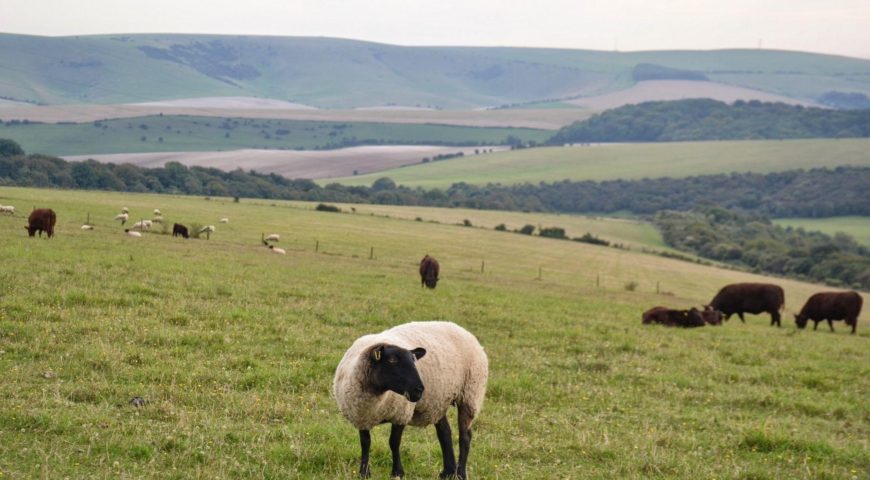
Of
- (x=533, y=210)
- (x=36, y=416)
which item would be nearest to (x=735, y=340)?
(x=36, y=416)

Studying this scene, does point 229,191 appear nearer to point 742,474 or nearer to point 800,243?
point 800,243

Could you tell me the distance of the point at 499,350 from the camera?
21.0 m

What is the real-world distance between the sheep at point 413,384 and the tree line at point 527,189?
3835 inches

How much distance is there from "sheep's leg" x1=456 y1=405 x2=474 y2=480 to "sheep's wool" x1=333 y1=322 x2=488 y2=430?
0.09 metres

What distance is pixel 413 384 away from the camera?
32.4 feet

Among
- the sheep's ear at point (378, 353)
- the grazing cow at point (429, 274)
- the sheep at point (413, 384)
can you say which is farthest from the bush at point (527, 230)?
the sheep's ear at point (378, 353)

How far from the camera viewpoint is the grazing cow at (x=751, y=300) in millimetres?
39406

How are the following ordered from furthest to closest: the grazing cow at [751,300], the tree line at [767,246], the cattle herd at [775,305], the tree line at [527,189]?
the tree line at [527,189]
the tree line at [767,246]
the grazing cow at [751,300]
the cattle herd at [775,305]

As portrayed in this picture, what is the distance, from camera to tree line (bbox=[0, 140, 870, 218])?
108m

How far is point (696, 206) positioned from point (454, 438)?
505ft

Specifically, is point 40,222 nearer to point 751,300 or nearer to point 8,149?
point 751,300

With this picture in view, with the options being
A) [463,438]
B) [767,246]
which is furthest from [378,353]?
[767,246]

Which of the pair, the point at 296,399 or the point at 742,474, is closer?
the point at 742,474

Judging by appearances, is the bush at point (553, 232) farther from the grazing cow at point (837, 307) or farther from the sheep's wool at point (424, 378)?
the sheep's wool at point (424, 378)
